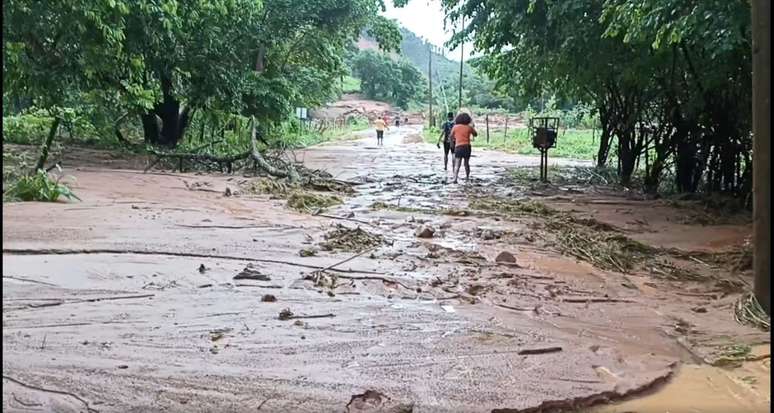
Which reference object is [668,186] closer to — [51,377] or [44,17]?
[44,17]

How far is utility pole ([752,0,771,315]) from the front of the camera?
2960 mm

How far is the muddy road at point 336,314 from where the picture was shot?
350 cm

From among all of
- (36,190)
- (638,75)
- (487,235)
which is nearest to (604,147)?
(638,75)

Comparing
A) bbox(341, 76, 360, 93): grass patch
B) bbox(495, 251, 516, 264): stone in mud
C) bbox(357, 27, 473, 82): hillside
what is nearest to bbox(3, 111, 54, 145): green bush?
bbox(495, 251, 516, 264): stone in mud

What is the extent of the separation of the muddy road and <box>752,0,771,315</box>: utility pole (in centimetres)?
88

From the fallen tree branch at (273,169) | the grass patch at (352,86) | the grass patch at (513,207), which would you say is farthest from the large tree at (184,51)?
the grass patch at (352,86)

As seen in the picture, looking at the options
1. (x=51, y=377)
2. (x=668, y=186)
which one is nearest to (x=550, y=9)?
(x=668, y=186)

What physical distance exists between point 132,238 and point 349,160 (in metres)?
16.5

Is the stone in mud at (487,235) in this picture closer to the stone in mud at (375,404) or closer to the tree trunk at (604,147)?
the stone in mud at (375,404)

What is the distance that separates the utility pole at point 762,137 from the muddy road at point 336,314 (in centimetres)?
88

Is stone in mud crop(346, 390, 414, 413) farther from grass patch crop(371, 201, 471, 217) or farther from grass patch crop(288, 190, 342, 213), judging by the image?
grass patch crop(371, 201, 471, 217)

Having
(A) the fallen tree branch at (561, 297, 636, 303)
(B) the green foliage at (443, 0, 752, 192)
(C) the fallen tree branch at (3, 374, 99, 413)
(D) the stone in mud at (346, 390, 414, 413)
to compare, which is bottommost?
(A) the fallen tree branch at (561, 297, 636, 303)

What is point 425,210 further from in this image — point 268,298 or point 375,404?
point 375,404

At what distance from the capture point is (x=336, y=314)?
491 centimetres
